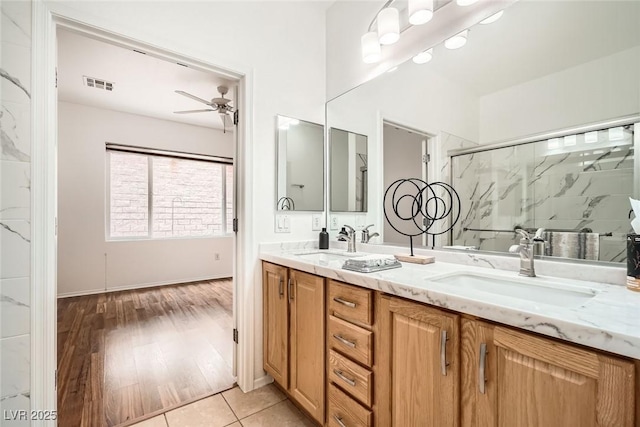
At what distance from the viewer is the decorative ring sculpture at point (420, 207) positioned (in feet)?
4.95

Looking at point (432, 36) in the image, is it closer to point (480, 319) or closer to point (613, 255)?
point (613, 255)

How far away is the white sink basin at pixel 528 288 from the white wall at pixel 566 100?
624mm

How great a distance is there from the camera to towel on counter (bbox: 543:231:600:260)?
1045 mm

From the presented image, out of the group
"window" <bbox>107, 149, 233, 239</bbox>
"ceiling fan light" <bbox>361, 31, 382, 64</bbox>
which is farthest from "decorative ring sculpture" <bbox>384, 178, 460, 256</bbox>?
"window" <bbox>107, 149, 233, 239</bbox>

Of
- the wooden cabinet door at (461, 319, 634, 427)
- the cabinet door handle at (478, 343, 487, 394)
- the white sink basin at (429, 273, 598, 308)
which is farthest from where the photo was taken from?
the white sink basin at (429, 273, 598, 308)

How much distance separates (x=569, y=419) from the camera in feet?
2.03

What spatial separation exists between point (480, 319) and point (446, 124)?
1.09 metres

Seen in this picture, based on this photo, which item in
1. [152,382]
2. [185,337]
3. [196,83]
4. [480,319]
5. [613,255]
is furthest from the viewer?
[196,83]

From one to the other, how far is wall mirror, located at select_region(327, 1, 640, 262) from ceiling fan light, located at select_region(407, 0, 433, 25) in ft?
0.28

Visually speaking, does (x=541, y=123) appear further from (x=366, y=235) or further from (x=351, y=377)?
(x=351, y=377)

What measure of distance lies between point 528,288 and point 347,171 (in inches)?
55.0

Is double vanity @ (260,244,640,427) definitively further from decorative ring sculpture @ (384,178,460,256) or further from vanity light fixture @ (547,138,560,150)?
vanity light fixture @ (547,138,560,150)

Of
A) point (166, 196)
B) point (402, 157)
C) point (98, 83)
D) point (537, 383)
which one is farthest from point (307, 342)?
point (166, 196)

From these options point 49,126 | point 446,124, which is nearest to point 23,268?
point 49,126
